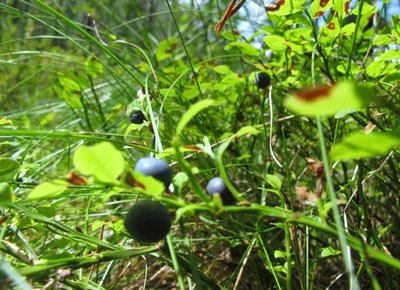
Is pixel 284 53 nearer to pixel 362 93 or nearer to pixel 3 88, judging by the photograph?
pixel 362 93

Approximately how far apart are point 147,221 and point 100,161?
0.33 feet

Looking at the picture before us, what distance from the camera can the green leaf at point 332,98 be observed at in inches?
10.6

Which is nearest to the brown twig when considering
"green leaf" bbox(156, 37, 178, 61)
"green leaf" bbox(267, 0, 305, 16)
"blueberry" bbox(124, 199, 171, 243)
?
"green leaf" bbox(267, 0, 305, 16)

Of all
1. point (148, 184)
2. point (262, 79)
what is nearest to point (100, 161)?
point (148, 184)

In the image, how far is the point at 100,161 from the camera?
42 cm

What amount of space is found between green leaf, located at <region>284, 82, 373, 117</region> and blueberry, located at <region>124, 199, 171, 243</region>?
0.84 ft

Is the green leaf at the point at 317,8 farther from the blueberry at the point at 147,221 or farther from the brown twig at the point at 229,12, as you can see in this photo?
the blueberry at the point at 147,221

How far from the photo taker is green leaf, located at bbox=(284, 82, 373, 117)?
270mm

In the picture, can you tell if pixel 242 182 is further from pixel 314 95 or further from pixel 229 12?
pixel 314 95

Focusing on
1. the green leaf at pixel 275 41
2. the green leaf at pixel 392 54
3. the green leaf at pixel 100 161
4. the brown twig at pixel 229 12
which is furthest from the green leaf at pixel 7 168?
the green leaf at pixel 392 54

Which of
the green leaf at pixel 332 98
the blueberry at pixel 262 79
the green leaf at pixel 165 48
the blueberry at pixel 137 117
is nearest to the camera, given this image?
the green leaf at pixel 332 98

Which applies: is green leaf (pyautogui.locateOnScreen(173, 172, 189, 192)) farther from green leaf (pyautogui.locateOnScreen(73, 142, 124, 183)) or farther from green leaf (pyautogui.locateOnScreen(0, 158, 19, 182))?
green leaf (pyautogui.locateOnScreen(0, 158, 19, 182))

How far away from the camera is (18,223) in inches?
26.3

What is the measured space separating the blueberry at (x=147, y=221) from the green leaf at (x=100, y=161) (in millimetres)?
67
